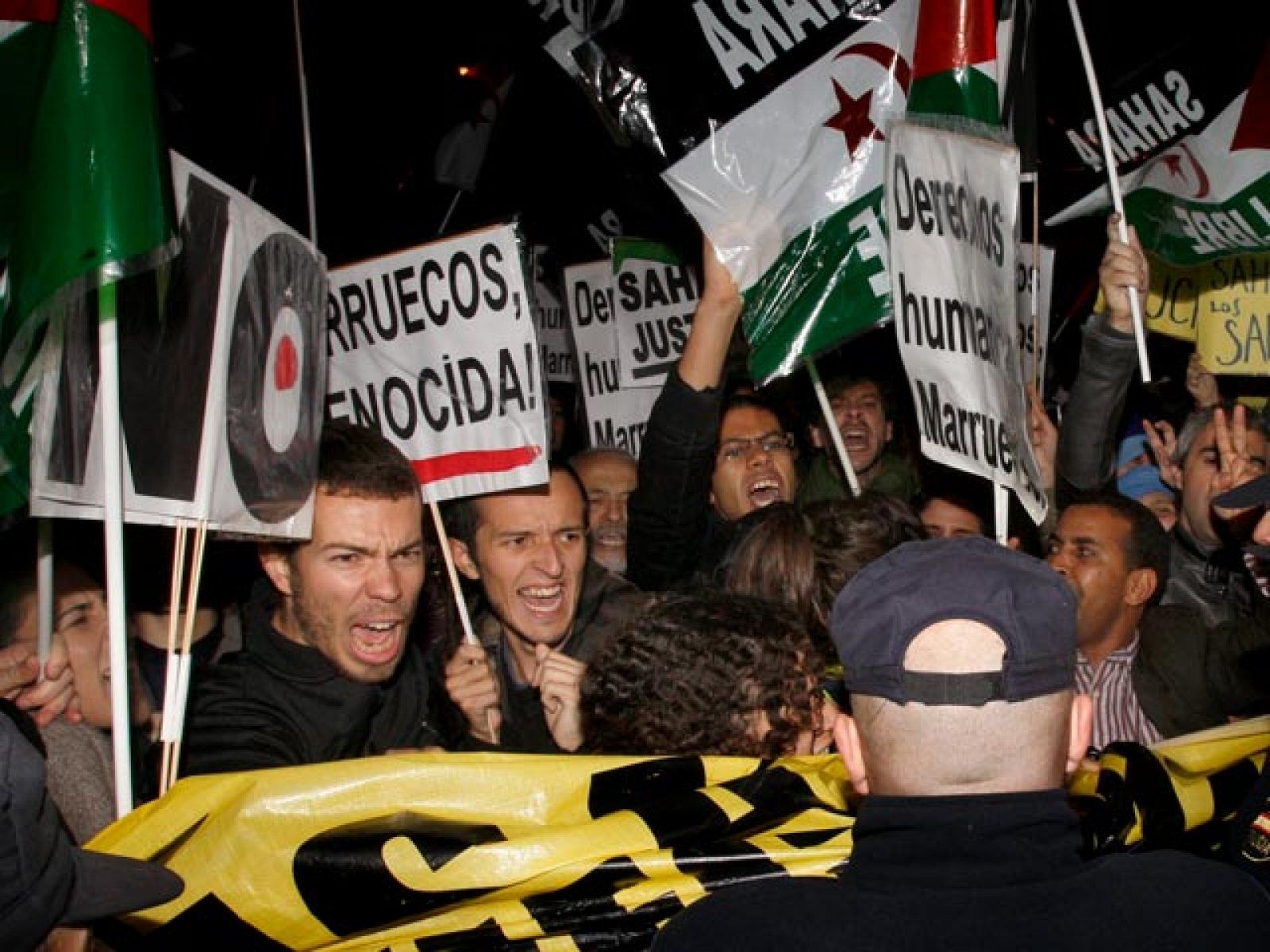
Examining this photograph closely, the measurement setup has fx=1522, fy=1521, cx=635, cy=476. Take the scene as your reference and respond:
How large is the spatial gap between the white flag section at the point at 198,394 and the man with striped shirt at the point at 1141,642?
210 cm

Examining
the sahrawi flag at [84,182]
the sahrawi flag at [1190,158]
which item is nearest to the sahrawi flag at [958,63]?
the sahrawi flag at [1190,158]

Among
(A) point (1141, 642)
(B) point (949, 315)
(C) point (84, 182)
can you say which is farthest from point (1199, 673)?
(C) point (84, 182)

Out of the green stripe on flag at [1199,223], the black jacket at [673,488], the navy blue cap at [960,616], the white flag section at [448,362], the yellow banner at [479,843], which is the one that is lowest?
the yellow banner at [479,843]

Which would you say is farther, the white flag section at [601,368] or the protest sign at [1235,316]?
the white flag section at [601,368]

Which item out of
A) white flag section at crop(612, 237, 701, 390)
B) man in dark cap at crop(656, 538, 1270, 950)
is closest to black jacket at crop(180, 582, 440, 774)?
man in dark cap at crop(656, 538, 1270, 950)

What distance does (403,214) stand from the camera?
10.7 metres

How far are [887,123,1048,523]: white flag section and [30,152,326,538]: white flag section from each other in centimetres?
162

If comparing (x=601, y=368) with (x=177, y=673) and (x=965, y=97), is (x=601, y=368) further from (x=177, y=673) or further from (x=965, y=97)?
(x=177, y=673)

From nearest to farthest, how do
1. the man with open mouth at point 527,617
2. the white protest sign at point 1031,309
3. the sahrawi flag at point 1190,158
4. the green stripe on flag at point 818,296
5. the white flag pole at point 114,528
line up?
the white flag pole at point 114,528, the man with open mouth at point 527,617, the green stripe on flag at point 818,296, the white protest sign at point 1031,309, the sahrawi flag at point 1190,158

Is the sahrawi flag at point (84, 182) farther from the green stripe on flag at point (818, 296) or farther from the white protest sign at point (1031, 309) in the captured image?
the white protest sign at point (1031, 309)

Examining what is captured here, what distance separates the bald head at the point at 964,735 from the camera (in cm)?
181

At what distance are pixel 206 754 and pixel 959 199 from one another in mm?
2394

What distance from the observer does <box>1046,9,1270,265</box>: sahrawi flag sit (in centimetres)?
558

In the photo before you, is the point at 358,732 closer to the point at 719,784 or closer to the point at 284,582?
the point at 284,582
